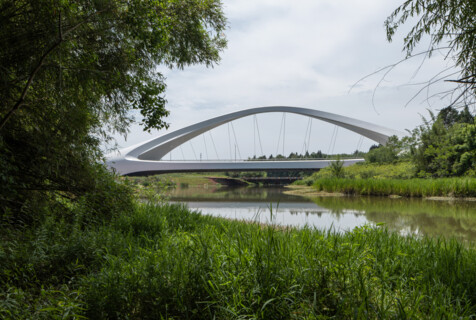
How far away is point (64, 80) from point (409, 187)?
1166 centimetres

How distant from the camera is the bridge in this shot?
27.3 meters

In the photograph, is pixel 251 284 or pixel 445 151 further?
pixel 445 151

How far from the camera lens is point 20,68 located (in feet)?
11.2

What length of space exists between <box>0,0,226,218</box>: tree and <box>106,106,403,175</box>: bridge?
75.8 ft

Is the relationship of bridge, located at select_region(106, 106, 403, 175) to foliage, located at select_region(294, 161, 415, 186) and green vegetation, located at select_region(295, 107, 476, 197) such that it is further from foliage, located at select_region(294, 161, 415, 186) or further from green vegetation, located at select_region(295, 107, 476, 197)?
green vegetation, located at select_region(295, 107, 476, 197)

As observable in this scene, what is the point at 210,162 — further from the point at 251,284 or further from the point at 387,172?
the point at 251,284

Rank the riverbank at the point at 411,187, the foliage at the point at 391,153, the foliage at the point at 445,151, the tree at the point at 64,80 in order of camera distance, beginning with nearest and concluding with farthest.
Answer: the tree at the point at 64,80, the riverbank at the point at 411,187, the foliage at the point at 445,151, the foliage at the point at 391,153

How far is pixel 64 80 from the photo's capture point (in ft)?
12.4

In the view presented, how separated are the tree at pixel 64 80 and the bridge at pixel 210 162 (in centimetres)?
2311

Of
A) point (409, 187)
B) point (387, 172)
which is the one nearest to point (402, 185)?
point (409, 187)

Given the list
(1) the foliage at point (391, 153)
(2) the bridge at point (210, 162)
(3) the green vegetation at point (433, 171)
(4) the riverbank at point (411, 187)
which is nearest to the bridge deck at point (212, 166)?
(2) the bridge at point (210, 162)

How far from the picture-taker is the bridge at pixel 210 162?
27341 mm

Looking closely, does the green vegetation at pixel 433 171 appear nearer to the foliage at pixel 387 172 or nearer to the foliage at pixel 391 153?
the foliage at pixel 387 172

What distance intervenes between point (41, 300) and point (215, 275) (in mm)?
1111
